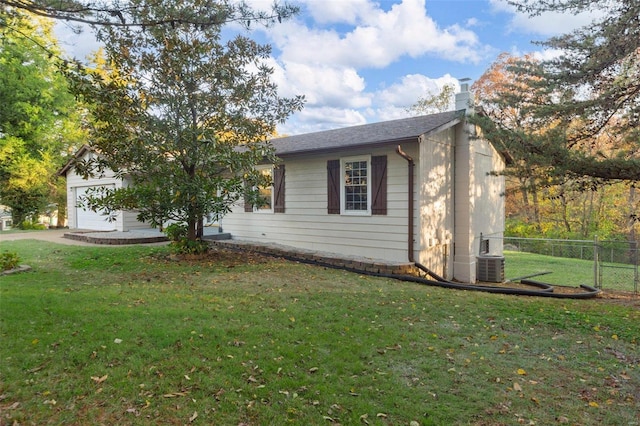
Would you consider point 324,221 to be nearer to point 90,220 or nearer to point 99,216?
point 99,216

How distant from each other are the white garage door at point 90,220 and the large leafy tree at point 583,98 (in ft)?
46.9

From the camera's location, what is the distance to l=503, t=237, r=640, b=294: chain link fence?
8125mm

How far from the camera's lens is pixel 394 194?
8344 mm

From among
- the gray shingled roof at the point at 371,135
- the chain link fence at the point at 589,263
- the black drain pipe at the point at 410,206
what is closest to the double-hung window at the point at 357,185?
the gray shingled roof at the point at 371,135

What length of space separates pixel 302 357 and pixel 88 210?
51.5 ft

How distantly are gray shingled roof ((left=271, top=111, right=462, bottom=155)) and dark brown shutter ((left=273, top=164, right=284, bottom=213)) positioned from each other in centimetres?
59

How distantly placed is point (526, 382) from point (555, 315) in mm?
2429

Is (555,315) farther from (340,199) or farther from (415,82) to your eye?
(415,82)

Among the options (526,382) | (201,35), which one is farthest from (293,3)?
(526,382)

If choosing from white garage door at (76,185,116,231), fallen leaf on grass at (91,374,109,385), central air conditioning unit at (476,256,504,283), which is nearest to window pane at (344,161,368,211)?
central air conditioning unit at (476,256,504,283)

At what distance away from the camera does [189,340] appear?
3.55m

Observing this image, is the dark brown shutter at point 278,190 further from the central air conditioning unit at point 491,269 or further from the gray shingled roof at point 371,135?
the central air conditioning unit at point 491,269

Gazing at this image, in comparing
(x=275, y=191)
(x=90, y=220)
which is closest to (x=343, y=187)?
(x=275, y=191)

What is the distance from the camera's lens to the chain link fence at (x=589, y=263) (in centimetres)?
812
